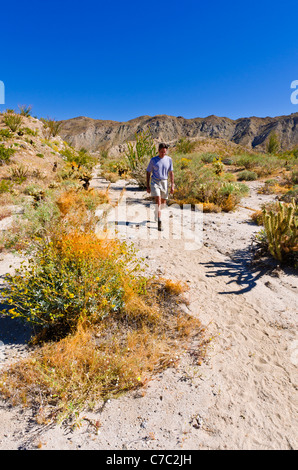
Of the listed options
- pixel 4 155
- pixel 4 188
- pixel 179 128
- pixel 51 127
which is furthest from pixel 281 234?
pixel 179 128

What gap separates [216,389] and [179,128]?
299 ft

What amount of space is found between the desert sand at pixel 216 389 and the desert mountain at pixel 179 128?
3139 inches

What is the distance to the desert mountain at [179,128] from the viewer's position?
255ft

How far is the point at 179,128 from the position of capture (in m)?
83.6

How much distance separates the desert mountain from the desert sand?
79.7 meters

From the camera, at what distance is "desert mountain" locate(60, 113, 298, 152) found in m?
77.8

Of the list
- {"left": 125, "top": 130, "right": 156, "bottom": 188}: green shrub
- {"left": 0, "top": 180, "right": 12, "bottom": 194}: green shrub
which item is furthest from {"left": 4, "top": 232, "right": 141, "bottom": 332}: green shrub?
{"left": 125, "top": 130, "right": 156, "bottom": 188}: green shrub

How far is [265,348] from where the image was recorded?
246cm

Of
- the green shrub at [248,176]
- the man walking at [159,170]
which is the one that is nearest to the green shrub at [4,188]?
the man walking at [159,170]

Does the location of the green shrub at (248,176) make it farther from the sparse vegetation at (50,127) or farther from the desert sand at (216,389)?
the sparse vegetation at (50,127)

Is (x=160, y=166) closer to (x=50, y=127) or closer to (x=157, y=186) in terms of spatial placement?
(x=157, y=186)
